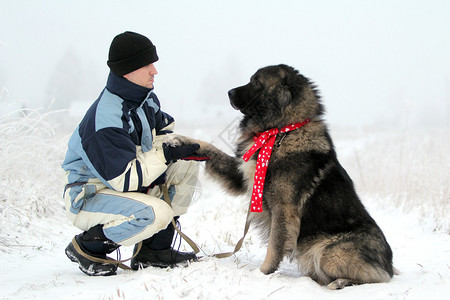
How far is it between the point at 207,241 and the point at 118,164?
1.85 metres

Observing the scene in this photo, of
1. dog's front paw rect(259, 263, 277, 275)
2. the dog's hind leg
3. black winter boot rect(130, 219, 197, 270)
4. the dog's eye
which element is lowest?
black winter boot rect(130, 219, 197, 270)

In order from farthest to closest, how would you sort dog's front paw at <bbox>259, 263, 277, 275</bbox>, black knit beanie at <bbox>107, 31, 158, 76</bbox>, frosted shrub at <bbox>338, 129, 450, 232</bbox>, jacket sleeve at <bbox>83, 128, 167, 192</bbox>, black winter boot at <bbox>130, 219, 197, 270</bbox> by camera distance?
frosted shrub at <bbox>338, 129, 450, 232</bbox>, black winter boot at <bbox>130, 219, 197, 270</bbox>, black knit beanie at <bbox>107, 31, 158, 76</bbox>, dog's front paw at <bbox>259, 263, 277, 275</bbox>, jacket sleeve at <bbox>83, 128, 167, 192</bbox>

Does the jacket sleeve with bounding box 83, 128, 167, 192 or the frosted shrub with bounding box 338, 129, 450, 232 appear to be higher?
the jacket sleeve with bounding box 83, 128, 167, 192

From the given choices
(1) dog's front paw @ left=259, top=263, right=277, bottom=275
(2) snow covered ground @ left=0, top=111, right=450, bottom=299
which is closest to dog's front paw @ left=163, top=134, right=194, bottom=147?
(2) snow covered ground @ left=0, top=111, right=450, bottom=299

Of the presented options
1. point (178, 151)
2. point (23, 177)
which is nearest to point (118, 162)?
point (178, 151)

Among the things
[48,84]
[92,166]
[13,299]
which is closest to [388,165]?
[92,166]

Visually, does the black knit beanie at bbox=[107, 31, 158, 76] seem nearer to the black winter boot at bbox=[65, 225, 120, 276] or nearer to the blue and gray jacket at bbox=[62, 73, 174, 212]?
the blue and gray jacket at bbox=[62, 73, 174, 212]

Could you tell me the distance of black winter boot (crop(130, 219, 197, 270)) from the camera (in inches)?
119

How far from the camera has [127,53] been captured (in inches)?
108

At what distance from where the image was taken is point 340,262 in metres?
2.51

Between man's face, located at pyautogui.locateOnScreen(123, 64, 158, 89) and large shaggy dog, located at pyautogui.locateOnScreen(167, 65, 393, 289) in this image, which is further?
man's face, located at pyautogui.locateOnScreen(123, 64, 158, 89)

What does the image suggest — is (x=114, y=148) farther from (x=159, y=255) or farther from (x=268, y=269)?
(x=268, y=269)

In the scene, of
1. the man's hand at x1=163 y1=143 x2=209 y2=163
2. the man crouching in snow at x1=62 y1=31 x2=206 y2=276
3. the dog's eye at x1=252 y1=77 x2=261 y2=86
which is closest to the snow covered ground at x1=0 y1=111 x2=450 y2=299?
the man crouching in snow at x1=62 y1=31 x2=206 y2=276

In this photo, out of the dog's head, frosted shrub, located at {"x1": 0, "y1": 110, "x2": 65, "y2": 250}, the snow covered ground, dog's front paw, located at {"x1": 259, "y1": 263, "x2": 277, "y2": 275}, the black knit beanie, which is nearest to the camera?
the snow covered ground
